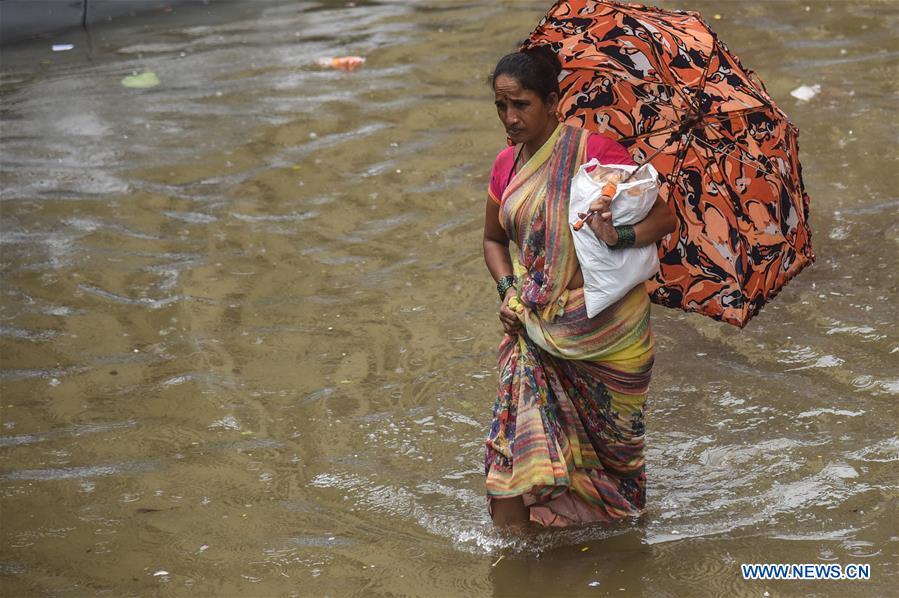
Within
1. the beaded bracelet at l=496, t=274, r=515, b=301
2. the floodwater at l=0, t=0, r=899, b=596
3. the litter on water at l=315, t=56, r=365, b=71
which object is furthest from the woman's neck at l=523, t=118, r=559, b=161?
the litter on water at l=315, t=56, r=365, b=71

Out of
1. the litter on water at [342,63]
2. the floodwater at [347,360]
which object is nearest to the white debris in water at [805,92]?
the floodwater at [347,360]

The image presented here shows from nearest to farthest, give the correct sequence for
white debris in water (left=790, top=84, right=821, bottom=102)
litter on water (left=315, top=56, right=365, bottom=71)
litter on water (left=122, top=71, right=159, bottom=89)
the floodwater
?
the floodwater < white debris in water (left=790, top=84, right=821, bottom=102) < litter on water (left=122, top=71, right=159, bottom=89) < litter on water (left=315, top=56, right=365, bottom=71)

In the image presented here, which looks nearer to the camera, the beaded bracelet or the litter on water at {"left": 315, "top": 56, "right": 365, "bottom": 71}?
the beaded bracelet

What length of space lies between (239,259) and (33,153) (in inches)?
98.7

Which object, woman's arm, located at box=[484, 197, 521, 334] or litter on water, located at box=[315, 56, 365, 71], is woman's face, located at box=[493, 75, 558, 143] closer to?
woman's arm, located at box=[484, 197, 521, 334]

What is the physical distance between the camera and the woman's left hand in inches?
136

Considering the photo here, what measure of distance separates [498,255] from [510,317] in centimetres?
26

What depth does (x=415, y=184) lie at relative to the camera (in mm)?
7465

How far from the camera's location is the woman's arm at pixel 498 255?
12.5 feet

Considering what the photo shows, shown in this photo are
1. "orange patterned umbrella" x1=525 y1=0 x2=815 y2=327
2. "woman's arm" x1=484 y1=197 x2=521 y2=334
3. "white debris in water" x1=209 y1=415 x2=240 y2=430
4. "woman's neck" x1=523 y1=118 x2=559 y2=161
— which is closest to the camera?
"woman's neck" x1=523 y1=118 x2=559 y2=161

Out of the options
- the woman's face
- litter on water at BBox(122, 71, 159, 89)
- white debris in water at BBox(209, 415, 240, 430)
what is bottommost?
white debris in water at BBox(209, 415, 240, 430)

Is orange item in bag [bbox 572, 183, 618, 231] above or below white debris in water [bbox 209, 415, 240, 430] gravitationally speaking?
above

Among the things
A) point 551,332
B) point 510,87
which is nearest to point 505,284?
point 551,332

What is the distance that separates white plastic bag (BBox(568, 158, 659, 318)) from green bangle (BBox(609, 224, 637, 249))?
0.02 metres
